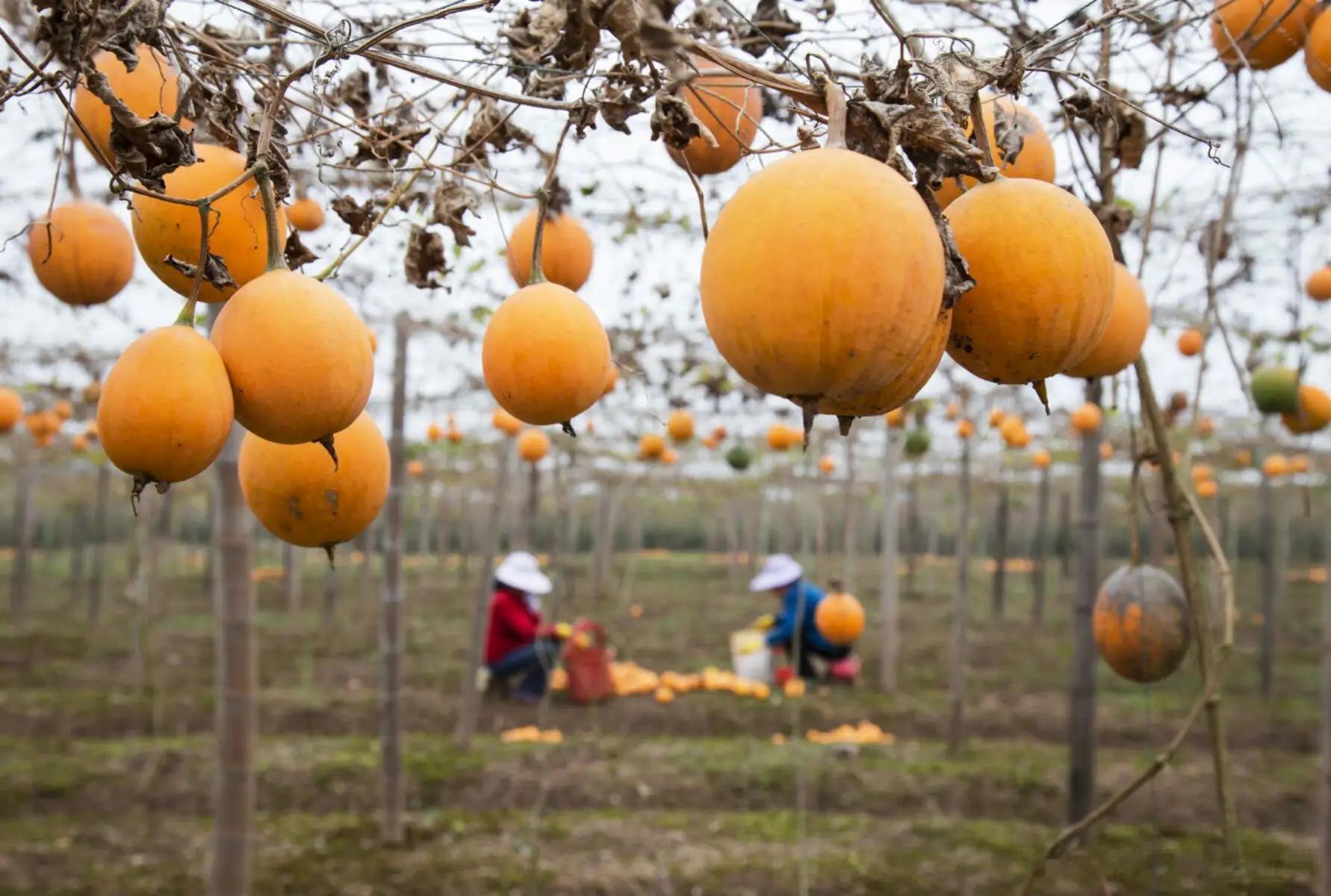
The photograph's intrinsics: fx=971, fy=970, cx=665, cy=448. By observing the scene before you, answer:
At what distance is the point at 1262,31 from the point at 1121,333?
2.59 ft

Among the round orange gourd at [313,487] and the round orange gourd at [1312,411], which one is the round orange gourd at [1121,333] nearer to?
the round orange gourd at [313,487]

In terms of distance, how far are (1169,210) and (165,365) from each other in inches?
306

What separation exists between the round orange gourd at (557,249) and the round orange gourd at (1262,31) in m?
1.38

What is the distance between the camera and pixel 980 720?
1030 cm

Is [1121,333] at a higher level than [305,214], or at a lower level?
lower

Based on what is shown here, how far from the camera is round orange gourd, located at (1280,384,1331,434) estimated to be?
203 inches

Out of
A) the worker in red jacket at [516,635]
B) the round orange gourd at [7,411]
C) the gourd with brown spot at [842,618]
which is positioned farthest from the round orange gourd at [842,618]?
the round orange gourd at [7,411]

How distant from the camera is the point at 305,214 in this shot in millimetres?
2793

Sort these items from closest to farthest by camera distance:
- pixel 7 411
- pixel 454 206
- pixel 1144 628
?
pixel 454 206
pixel 1144 628
pixel 7 411

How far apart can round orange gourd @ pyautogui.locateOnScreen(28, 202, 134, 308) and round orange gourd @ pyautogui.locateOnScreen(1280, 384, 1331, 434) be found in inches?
214

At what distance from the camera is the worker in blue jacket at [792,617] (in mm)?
10266

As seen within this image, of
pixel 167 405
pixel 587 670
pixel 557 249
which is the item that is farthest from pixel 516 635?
pixel 167 405

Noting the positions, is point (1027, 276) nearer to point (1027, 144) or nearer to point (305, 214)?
point (1027, 144)

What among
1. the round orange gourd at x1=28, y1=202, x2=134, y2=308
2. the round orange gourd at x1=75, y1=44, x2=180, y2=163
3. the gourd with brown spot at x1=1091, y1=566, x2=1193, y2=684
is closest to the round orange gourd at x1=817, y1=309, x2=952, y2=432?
the round orange gourd at x1=75, y1=44, x2=180, y2=163
